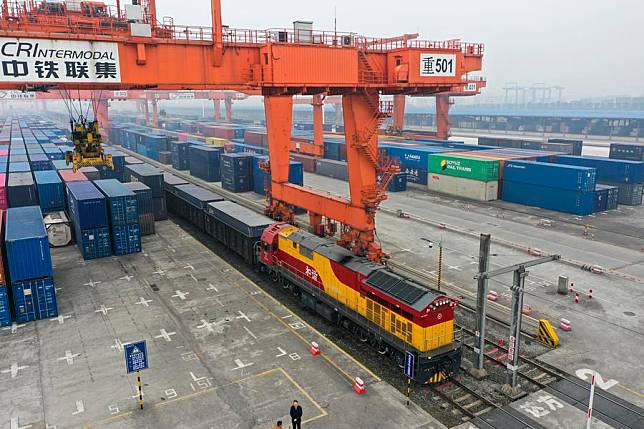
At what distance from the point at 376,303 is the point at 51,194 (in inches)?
1323

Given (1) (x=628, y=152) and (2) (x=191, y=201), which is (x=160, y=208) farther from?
(1) (x=628, y=152)

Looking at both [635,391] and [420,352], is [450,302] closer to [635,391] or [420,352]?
[420,352]

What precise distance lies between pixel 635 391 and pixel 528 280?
12248 millimetres

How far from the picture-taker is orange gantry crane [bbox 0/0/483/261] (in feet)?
68.7

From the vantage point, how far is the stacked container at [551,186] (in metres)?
45.4

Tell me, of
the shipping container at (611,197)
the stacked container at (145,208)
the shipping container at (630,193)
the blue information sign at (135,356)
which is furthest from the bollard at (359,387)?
the shipping container at (630,193)

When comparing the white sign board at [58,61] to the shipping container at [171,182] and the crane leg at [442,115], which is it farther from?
the crane leg at [442,115]

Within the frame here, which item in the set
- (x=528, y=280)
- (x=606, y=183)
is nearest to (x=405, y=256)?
(x=528, y=280)

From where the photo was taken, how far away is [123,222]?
34719 mm

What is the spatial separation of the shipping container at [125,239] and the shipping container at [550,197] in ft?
131

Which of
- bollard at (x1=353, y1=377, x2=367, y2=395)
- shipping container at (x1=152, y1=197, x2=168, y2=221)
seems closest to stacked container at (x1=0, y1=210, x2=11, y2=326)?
bollard at (x1=353, y1=377, x2=367, y2=395)

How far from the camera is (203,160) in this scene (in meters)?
68.8

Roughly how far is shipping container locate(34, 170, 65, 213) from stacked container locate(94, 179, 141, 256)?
24.0ft

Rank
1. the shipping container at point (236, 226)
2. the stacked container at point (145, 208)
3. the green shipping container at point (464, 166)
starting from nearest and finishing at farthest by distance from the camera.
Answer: the shipping container at point (236, 226) → the stacked container at point (145, 208) → the green shipping container at point (464, 166)
